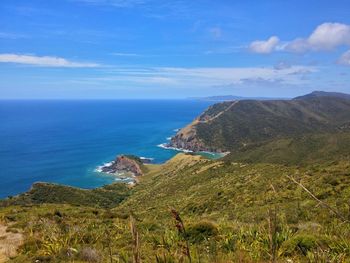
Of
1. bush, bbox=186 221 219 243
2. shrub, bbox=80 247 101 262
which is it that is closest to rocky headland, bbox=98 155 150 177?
bush, bbox=186 221 219 243

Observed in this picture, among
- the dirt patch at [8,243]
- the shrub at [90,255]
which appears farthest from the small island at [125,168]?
the shrub at [90,255]

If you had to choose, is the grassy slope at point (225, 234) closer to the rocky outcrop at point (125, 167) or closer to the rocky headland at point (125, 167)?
the rocky headland at point (125, 167)

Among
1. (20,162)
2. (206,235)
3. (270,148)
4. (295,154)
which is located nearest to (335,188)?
(206,235)

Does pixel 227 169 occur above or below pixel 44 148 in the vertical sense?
above

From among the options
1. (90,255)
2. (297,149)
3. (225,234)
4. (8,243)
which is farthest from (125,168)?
(90,255)

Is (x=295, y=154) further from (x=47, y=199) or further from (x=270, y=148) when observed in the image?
(x=47, y=199)

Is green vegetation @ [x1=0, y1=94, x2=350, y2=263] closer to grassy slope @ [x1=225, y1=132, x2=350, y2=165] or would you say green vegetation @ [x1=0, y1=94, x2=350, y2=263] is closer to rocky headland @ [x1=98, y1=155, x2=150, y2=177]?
grassy slope @ [x1=225, y1=132, x2=350, y2=165]
